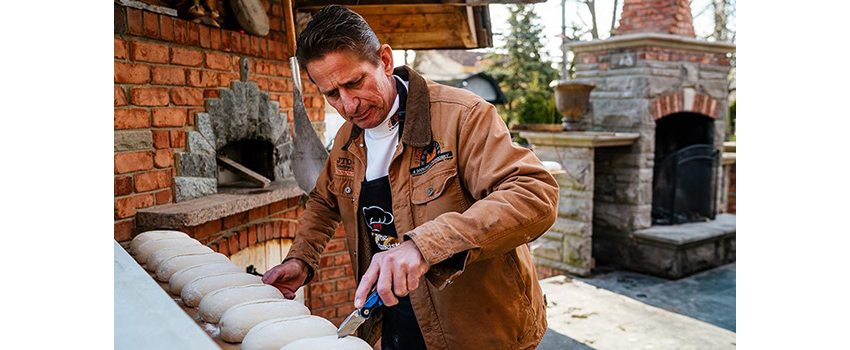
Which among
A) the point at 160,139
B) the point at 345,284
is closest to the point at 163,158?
the point at 160,139

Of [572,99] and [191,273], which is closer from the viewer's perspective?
[191,273]

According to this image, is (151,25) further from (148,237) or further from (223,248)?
(223,248)

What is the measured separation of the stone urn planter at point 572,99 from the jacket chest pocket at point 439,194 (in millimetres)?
5169

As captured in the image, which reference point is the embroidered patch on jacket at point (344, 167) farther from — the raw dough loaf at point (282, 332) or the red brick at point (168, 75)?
the red brick at point (168, 75)

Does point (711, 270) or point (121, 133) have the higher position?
point (121, 133)

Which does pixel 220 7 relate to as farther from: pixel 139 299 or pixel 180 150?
pixel 139 299

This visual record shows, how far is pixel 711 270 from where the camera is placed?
22.0ft

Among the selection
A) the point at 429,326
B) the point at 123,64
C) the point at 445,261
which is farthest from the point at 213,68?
the point at 445,261

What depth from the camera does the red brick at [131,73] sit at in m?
2.16

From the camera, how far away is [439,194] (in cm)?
165

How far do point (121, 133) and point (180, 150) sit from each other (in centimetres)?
38

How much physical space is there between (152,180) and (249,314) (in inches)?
49.9

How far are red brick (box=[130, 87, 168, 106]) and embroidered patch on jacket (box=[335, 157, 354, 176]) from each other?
85 cm

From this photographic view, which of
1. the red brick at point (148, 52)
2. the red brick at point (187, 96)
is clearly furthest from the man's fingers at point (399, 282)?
the red brick at point (187, 96)
